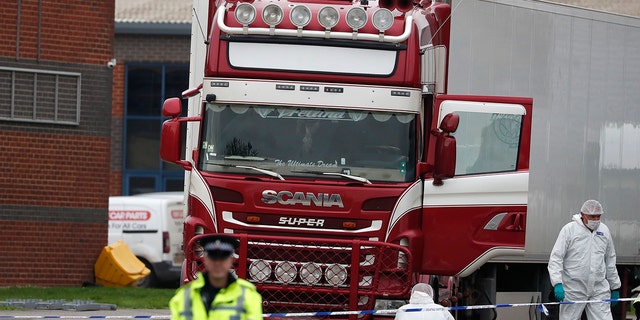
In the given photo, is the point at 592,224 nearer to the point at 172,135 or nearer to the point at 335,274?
the point at 335,274

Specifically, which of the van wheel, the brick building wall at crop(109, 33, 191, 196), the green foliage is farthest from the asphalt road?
the brick building wall at crop(109, 33, 191, 196)

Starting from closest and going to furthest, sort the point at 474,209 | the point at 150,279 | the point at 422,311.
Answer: the point at 422,311 → the point at 474,209 → the point at 150,279

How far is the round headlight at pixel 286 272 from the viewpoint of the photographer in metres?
14.0

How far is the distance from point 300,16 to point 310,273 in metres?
2.49

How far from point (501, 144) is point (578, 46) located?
2604 mm

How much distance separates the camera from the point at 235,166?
1418 cm

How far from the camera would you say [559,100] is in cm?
1656

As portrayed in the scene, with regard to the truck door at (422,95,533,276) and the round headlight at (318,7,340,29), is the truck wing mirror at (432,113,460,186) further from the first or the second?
the round headlight at (318,7,340,29)

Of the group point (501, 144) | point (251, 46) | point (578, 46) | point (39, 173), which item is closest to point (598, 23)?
point (578, 46)

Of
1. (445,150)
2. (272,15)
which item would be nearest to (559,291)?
(445,150)

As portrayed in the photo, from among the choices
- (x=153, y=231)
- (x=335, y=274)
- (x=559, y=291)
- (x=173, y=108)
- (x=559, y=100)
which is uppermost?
(x=559, y=100)

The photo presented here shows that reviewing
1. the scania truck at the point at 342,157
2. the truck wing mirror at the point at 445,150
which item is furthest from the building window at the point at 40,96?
the truck wing mirror at the point at 445,150

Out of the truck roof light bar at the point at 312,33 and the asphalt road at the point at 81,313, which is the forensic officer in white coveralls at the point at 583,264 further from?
the asphalt road at the point at 81,313

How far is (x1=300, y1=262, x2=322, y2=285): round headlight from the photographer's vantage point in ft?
45.9
